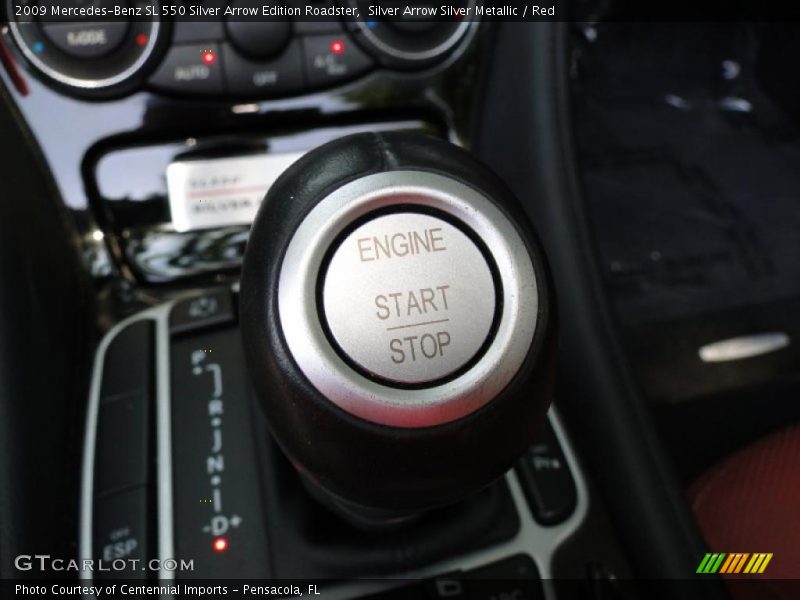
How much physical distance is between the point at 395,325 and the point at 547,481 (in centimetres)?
24

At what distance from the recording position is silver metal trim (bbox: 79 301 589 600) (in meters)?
0.45

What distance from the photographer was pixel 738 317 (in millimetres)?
990

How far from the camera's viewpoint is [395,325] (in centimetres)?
32

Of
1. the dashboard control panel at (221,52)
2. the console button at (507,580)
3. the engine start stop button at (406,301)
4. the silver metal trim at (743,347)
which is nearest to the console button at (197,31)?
the dashboard control panel at (221,52)

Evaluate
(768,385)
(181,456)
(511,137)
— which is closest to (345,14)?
(511,137)

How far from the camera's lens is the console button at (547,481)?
1.60 feet

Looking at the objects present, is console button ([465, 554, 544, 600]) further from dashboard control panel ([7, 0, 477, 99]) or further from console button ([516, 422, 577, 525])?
dashboard control panel ([7, 0, 477, 99])

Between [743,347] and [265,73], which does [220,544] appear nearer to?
[265,73]

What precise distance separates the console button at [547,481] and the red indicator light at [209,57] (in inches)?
13.9

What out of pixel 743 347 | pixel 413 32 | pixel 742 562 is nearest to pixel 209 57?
pixel 413 32

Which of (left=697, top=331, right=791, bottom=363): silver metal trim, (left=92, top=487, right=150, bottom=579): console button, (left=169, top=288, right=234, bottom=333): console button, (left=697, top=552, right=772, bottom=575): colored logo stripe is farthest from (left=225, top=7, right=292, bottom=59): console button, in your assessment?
(left=697, top=331, right=791, bottom=363): silver metal trim

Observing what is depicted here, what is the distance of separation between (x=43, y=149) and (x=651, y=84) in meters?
1.03

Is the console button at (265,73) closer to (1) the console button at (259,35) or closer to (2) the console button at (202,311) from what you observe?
(1) the console button at (259,35)

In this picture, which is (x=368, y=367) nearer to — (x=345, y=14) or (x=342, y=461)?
(x=342, y=461)
